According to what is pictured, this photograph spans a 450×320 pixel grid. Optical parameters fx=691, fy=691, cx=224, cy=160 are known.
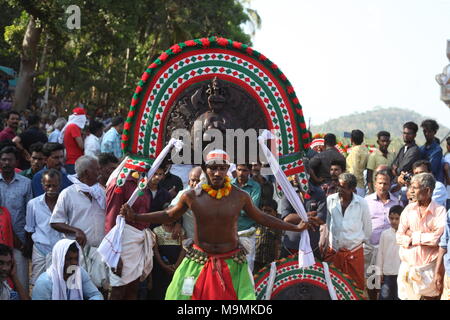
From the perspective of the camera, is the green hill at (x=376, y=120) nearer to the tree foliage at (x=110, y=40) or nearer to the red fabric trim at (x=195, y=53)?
the tree foliage at (x=110, y=40)

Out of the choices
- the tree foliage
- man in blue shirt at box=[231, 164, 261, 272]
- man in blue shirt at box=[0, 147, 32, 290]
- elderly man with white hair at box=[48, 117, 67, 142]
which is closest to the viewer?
man in blue shirt at box=[0, 147, 32, 290]

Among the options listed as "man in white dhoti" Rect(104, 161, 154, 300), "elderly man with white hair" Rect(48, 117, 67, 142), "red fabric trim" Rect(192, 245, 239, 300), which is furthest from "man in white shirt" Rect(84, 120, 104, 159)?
"red fabric trim" Rect(192, 245, 239, 300)

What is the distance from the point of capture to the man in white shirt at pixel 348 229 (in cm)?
732

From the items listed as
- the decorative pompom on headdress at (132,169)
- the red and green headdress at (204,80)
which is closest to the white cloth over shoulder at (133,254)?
the decorative pompom on headdress at (132,169)

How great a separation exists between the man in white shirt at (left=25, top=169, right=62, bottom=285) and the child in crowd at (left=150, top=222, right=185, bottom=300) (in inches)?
41.1

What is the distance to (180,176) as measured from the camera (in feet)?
27.3

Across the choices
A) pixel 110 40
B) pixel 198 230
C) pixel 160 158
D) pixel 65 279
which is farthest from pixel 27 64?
pixel 198 230

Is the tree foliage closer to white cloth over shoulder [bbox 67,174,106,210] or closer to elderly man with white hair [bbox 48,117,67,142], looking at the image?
elderly man with white hair [bbox 48,117,67,142]

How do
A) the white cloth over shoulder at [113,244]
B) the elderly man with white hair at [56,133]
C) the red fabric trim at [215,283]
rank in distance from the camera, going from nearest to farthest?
the red fabric trim at [215,283], the white cloth over shoulder at [113,244], the elderly man with white hair at [56,133]

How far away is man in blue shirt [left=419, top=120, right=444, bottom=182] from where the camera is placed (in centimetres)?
883

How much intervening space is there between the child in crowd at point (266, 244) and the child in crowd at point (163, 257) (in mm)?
884

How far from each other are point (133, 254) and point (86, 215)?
579mm

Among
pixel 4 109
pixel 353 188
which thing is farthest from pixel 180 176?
pixel 4 109

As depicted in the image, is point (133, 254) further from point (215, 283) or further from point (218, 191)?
point (218, 191)
